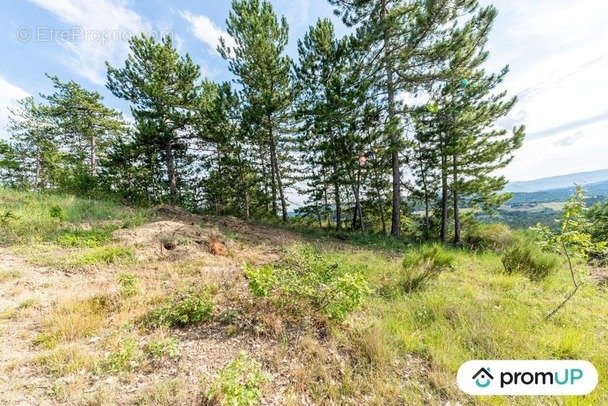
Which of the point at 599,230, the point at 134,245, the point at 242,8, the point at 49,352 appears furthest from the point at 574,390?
the point at 242,8

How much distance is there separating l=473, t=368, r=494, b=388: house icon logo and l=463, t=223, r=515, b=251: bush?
8782 millimetres

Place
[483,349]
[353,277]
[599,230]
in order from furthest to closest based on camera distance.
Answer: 1. [599,230]
2. [353,277]
3. [483,349]

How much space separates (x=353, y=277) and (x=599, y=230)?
13.9 m

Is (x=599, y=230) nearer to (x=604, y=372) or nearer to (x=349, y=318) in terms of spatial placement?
(x=604, y=372)

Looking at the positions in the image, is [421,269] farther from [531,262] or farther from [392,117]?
[392,117]

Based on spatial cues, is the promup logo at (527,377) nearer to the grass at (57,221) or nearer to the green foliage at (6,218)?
the grass at (57,221)

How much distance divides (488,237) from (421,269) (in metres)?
8.51

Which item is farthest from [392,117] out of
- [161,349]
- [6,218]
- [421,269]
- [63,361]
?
[6,218]

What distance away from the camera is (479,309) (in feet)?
10.8

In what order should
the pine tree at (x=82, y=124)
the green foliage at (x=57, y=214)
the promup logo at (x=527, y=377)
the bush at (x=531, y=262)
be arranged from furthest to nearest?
1. the pine tree at (x=82, y=124)
2. the green foliage at (x=57, y=214)
3. the bush at (x=531, y=262)
4. the promup logo at (x=527, y=377)

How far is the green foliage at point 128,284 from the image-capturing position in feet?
11.0

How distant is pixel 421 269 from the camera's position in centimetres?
446

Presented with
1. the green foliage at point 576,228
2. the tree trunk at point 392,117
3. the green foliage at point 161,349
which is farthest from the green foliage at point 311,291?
the tree trunk at point 392,117

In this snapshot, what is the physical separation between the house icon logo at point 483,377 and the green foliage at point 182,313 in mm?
3057
